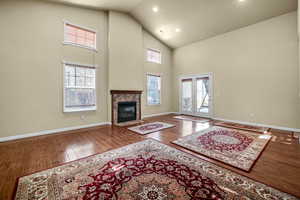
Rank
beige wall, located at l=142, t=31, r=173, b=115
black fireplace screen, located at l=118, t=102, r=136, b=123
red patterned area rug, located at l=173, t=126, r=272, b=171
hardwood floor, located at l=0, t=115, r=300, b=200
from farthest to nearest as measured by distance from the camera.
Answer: beige wall, located at l=142, t=31, r=173, b=115
black fireplace screen, located at l=118, t=102, r=136, b=123
red patterned area rug, located at l=173, t=126, r=272, b=171
hardwood floor, located at l=0, t=115, r=300, b=200

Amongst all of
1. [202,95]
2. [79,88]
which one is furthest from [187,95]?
[79,88]

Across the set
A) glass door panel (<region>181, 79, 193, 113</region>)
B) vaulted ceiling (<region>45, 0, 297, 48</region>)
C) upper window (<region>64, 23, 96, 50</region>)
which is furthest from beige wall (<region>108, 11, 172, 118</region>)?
glass door panel (<region>181, 79, 193, 113</region>)

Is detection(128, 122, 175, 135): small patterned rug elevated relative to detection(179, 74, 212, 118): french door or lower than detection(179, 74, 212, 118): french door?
lower

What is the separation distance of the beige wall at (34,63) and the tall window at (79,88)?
0.58ft

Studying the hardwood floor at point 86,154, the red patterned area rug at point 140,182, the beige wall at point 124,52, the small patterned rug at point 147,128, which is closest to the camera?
the red patterned area rug at point 140,182

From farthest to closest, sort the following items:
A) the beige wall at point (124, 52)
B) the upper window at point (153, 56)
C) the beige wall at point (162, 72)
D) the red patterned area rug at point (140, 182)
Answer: the upper window at point (153, 56), the beige wall at point (162, 72), the beige wall at point (124, 52), the red patterned area rug at point (140, 182)

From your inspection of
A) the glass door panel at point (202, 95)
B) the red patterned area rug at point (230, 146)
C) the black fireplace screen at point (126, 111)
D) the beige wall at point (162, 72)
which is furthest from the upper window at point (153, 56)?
the red patterned area rug at point (230, 146)

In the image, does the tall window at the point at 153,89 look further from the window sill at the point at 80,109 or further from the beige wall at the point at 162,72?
the window sill at the point at 80,109

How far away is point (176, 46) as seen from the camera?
6.99m

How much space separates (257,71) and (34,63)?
7277 mm

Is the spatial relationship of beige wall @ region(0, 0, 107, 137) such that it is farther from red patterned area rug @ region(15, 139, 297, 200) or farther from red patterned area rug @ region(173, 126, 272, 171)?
red patterned area rug @ region(173, 126, 272, 171)

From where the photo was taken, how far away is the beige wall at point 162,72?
6.17 metres

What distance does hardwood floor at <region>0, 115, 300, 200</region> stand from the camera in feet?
5.57

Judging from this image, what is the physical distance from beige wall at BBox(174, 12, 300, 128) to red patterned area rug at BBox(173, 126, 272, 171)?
146cm
